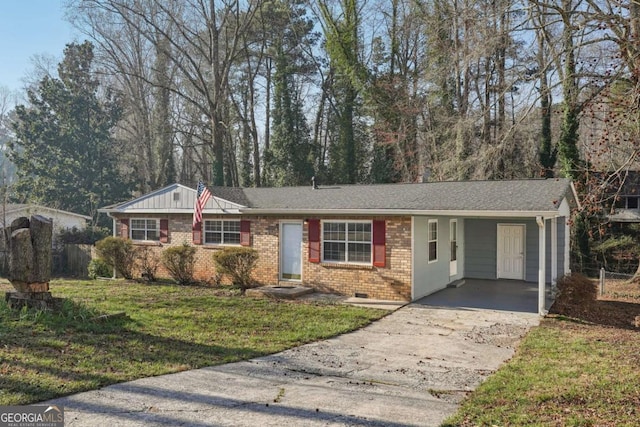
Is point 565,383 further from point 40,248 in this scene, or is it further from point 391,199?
Result: point 40,248

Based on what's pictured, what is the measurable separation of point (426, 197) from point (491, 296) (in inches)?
126

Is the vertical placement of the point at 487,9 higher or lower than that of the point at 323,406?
higher

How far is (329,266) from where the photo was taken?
1310 centimetres

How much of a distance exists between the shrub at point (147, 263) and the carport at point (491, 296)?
9.26m

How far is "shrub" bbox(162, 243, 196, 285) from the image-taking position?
1510 cm

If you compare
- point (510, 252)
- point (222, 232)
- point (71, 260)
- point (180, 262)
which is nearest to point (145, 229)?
point (180, 262)

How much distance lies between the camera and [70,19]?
26.5m

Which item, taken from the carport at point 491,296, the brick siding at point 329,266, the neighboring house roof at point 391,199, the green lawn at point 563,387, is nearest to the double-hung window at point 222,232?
the brick siding at point 329,266

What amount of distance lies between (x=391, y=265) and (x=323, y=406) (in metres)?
7.39

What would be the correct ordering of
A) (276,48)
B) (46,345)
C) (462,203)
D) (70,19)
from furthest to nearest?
(276,48) < (70,19) < (462,203) < (46,345)

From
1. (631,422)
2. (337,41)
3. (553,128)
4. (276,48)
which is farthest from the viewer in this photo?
(276,48)

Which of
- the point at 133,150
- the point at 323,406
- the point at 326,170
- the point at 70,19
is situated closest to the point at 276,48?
the point at 326,170

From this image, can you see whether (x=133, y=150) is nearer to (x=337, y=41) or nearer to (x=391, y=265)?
(x=337, y=41)

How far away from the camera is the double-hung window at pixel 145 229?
55.2 ft
